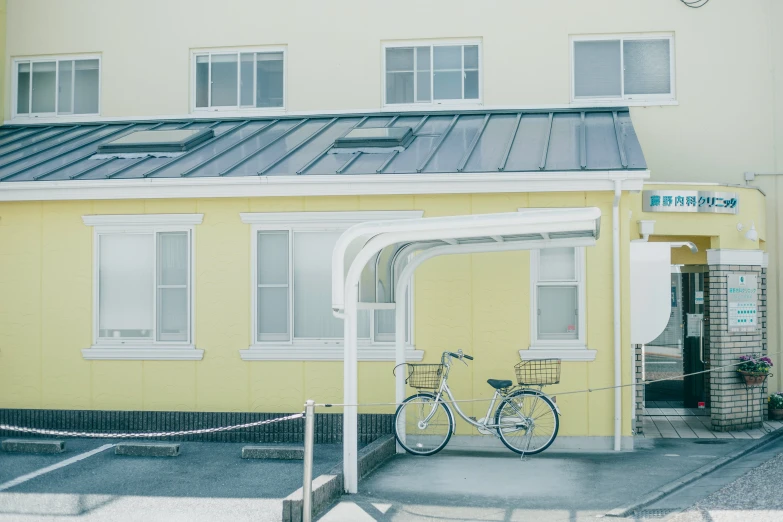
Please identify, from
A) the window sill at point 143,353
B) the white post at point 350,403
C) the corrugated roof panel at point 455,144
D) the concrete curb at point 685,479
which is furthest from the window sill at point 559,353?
the window sill at point 143,353

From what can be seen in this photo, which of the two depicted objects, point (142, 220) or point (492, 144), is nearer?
point (142, 220)

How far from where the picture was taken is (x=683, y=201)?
42.8ft

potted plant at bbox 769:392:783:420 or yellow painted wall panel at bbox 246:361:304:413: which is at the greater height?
yellow painted wall panel at bbox 246:361:304:413

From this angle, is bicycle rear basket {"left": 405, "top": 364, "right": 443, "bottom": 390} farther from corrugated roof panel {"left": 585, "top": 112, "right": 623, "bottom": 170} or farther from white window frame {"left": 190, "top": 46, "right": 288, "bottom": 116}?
white window frame {"left": 190, "top": 46, "right": 288, "bottom": 116}

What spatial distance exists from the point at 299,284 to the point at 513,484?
4014mm

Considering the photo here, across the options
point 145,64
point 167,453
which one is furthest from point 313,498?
point 145,64

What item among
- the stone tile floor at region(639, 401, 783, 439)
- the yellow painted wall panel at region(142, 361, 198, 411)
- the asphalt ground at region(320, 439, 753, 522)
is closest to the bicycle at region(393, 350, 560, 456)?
the asphalt ground at region(320, 439, 753, 522)

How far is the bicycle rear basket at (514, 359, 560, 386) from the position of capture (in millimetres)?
11084

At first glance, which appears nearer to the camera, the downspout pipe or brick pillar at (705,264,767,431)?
the downspout pipe

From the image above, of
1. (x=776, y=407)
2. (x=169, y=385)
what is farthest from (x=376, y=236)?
(x=776, y=407)

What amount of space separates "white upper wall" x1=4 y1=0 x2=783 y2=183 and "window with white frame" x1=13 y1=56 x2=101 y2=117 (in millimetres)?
185

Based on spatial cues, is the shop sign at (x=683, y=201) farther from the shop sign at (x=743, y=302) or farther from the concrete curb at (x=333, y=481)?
the concrete curb at (x=333, y=481)

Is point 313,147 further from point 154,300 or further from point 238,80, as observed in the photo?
point 238,80

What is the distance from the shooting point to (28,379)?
1241 centimetres
